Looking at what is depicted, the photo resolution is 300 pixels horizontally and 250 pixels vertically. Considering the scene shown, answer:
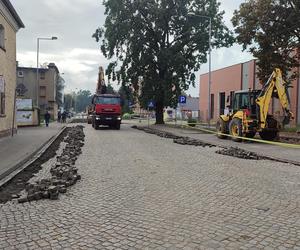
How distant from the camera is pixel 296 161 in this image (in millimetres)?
15242

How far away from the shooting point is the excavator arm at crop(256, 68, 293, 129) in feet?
76.7

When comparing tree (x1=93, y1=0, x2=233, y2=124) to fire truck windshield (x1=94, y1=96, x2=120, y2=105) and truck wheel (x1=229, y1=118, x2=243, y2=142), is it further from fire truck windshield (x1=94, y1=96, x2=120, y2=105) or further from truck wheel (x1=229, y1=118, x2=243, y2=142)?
truck wheel (x1=229, y1=118, x2=243, y2=142)

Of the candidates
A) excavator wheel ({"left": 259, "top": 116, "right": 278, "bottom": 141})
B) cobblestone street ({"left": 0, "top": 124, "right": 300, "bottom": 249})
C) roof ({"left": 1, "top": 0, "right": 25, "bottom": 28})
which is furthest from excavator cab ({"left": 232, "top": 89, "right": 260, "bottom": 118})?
roof ({"left": 1, "top": 0, "right": 25, "bottom": 28})

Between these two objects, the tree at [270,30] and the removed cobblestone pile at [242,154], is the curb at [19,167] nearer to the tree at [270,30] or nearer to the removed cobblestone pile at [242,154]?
the removed cobblestone pile at [242,154]

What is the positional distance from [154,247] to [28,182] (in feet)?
19.2

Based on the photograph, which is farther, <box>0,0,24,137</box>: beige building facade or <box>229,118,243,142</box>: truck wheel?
<box>229,118,243,142</box>: truck wheel

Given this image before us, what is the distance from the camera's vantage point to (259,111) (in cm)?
2411

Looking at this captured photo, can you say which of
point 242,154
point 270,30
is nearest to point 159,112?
point 270,30

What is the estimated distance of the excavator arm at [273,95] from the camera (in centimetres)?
2339

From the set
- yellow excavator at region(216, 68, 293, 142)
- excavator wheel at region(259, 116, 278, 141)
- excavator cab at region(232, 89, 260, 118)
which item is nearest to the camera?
yellow excavator at region(216, 68, 293, 142)

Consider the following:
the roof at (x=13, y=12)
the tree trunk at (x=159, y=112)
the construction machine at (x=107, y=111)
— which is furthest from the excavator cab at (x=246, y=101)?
the tree trunk at (x=159, y=112)

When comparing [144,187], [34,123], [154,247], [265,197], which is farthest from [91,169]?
[34,123]

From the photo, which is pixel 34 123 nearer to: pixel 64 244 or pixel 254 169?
pixel 254 169

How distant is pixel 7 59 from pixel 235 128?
1298 centimetres
